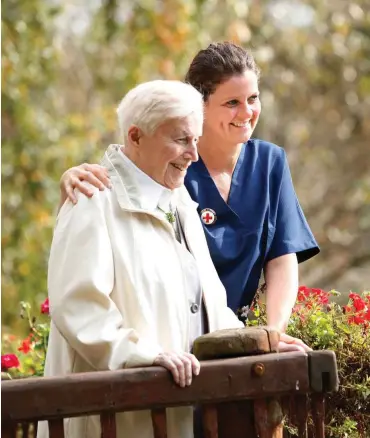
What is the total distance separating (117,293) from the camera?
3338mm

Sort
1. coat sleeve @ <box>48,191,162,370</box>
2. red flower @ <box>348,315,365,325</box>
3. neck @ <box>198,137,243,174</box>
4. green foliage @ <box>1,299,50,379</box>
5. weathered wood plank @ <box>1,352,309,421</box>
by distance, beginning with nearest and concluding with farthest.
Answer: weathered wood plank @ <box>1,352,309,421</box> < coat sleeve @ <box>48,191,162,370</box> < red flower @ <box>348,315,365,325</box> < neck @ <box>198,137,243,174</box> < green foliage @ <box>1,299,50,379</box>

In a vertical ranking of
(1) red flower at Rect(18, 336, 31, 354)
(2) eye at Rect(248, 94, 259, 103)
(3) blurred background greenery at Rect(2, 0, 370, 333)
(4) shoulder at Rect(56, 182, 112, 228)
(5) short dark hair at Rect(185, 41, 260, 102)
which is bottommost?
(1) red flower at Rect(18, 336, 31, 354)

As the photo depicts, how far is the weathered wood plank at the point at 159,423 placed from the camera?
3193 mm

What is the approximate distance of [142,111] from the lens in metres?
3.41

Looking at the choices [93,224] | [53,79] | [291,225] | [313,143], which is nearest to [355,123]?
[313,143]

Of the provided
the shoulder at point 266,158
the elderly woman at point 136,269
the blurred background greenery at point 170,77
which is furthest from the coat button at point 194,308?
the blurred background greenery at point 170,77

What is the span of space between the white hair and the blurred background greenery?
18.1 ft

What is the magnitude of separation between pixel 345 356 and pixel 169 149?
34.8 inches

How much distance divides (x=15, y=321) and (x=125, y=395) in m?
7.87

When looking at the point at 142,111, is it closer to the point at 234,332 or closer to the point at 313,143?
the point at 234,332

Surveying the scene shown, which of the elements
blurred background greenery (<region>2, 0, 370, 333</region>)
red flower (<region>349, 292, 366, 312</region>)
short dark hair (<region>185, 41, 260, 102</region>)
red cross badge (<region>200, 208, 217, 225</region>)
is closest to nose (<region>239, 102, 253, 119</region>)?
short dark hair (<region>185, 41, 260, 102</region>)

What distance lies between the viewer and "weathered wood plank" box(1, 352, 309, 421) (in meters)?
3.08

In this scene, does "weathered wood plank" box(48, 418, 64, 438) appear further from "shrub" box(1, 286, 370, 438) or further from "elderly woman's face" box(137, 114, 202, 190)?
"shrub" box(1, 286, 370, 438)

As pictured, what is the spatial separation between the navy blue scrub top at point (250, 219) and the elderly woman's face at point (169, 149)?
1.73 ft
